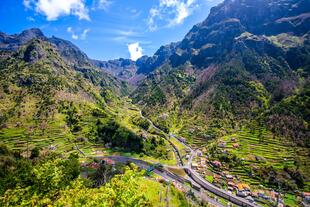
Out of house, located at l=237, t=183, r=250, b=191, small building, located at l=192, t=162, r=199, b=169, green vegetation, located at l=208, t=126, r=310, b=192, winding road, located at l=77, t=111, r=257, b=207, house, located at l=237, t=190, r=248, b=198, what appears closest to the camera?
winding road, located at l=77, t=111, r=257, b=207

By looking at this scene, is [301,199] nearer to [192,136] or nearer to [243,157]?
[243,157]

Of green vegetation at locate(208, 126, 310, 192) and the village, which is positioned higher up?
green vegetation at locate(208, 126, 310, 192)

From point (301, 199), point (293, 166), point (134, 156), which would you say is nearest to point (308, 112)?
point (293, 166)

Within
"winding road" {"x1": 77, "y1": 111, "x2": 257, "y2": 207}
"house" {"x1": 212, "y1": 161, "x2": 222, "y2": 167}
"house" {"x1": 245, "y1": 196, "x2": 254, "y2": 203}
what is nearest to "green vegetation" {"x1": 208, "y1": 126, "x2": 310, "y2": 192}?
"house" {"x1": 212, "y1": 161, "x2": 222, "y2": 167}

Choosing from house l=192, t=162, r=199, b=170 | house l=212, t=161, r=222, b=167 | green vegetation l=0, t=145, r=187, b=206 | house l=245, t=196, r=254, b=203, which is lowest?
house l=245, t=196, r=254, b=203

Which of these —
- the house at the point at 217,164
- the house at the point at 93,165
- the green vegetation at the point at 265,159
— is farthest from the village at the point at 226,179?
the house at the point at 93,165

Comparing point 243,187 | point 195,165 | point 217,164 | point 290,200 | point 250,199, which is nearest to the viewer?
point 290,200

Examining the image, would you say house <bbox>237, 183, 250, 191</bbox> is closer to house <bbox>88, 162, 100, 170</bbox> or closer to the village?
the village

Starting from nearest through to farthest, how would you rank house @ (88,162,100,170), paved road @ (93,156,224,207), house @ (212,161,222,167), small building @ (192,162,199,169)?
1. paved road @ (93,156,224,207)
2. house @ (88,162,100,170)
3. house @ (212,161,222,167)
4. small building @ (192,162,199,169)

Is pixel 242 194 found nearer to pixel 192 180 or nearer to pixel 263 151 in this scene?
pixel 192 180

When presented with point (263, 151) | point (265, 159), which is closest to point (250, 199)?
point (265, 159)

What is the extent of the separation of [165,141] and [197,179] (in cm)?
5768

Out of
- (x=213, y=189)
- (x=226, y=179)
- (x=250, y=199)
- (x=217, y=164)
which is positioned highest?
(x=217, y=164)

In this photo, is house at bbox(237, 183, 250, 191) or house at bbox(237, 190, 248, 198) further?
house at bbox(237, 183, 250, 191)
